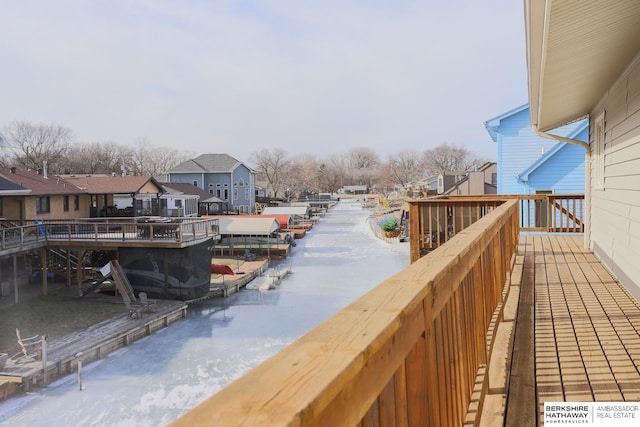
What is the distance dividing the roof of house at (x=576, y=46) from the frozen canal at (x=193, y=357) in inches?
421

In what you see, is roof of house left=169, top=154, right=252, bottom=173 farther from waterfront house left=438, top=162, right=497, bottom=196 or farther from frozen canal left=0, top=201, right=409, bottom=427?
frozen canal left=0, top=201, right=409, bottom=427

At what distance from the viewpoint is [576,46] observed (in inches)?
171

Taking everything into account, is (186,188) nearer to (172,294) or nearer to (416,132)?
(172,294)

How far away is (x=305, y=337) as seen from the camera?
897mm

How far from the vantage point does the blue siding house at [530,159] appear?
17062mm

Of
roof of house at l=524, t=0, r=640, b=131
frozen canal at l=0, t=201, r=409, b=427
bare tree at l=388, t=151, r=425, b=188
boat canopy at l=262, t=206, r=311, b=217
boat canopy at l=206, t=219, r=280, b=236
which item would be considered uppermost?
bare tree at l=388, t=151, r=425, b=188

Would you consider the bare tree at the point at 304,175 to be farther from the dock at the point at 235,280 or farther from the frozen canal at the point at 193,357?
the frozen canal at the point at 193,357

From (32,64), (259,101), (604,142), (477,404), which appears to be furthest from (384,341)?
(259,101)

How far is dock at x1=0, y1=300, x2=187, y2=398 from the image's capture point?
13602 millimetres

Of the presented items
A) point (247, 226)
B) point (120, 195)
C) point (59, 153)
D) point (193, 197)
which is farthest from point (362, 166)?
point (120, 195)

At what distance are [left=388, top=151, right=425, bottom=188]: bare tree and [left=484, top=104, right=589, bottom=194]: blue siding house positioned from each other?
89.2m

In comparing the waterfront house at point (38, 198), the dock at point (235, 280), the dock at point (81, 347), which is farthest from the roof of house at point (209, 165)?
the dock at point (81, 347)

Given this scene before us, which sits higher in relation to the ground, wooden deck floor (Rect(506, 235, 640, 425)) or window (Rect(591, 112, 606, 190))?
window (Rect(591, 112, 606, 190))

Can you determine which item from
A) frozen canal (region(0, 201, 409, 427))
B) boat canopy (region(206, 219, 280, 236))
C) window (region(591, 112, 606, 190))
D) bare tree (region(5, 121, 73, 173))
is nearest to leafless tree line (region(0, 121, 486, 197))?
bare tree (region(5, 121, 73, 173))
